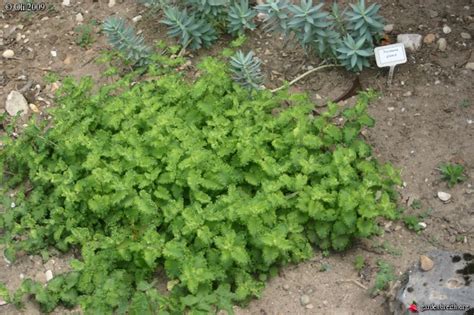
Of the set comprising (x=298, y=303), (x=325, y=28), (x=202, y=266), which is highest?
(x=325, y=28)

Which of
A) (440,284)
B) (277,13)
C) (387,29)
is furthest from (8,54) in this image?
(440,284)

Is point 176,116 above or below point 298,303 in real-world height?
above

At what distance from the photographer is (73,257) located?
378 centimetres

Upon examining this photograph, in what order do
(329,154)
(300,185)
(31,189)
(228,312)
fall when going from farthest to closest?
(31,189), (329,154), (300,185), (228,312)

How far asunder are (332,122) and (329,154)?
44cm

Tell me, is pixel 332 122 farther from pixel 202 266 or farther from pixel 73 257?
pixel 73 257

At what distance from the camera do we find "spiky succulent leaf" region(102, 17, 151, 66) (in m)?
4.42

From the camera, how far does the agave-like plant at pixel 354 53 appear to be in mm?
4211

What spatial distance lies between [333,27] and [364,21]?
0.22 metres

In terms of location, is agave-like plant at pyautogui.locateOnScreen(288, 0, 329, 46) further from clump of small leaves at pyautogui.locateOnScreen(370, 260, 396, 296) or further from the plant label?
clump of small leaves at pyautogui.locateOnScreen(370, 260, 396, 296)

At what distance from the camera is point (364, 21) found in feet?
13.8

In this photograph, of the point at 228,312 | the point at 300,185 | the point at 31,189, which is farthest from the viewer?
the point at 31,189

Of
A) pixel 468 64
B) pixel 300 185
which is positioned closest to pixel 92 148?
pixel 300 185

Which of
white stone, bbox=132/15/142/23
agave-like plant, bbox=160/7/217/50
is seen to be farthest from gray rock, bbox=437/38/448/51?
white stone, bbox=132/15/142/23
